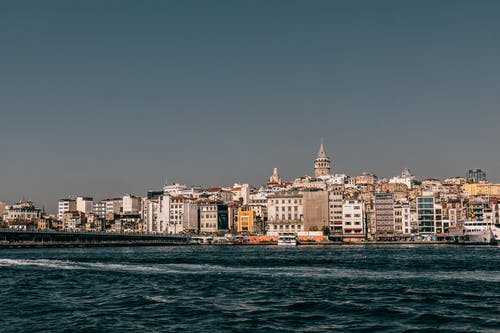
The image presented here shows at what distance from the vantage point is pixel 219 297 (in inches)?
1476

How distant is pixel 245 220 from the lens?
650ft

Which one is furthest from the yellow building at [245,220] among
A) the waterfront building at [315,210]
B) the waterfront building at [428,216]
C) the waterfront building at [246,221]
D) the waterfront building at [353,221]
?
the waterfront building at [428,216]

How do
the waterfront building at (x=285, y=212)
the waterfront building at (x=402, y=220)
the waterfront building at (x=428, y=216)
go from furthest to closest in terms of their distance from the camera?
the waterfront building at (x=285, y=212) < the waterfront building at (x=402, y=220) < the waterfront building at (x=428, y=216)

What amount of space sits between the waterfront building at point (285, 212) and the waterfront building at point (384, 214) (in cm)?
1940

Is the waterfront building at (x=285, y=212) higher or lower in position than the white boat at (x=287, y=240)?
higher

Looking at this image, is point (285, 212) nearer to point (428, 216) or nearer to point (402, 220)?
point (402, 220)

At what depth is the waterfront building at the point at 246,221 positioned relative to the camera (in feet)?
646

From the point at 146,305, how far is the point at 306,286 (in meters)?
11.7

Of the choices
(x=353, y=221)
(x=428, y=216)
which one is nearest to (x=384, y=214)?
(x=353, y=221)

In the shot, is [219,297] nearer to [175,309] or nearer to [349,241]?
[175,309]

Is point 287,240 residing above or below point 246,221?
below

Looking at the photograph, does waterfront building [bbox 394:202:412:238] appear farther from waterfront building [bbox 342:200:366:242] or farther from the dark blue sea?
the dark blue sea

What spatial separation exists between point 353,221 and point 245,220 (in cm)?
3984

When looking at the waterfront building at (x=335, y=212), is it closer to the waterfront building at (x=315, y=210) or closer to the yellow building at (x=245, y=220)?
the waterfront building at (x=315, y=210)
